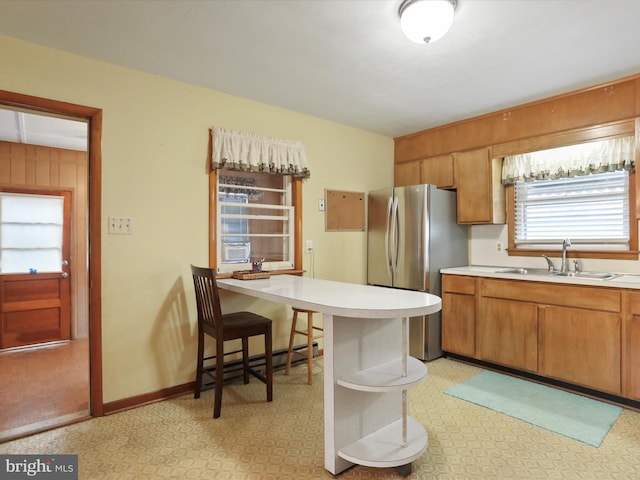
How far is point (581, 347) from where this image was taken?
9.01ft

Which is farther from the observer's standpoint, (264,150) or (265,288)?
(264,150)

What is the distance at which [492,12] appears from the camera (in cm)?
195

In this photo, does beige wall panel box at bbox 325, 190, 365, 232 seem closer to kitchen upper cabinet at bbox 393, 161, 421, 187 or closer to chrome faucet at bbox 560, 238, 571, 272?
kitchen upper cabinet at bbox 393, 161, 421, 187

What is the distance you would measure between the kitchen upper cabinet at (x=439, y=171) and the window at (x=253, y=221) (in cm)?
156

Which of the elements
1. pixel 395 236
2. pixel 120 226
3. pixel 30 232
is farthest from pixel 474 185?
pixel 30 232

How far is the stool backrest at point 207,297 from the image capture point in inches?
93.0

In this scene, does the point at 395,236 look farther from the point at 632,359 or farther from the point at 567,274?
the point at 632,359

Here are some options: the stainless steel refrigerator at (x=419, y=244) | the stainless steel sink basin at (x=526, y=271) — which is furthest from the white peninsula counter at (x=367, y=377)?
the stainless steel sink basin at (x=526, y=271)

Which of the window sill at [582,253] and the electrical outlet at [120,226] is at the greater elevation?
the electrical outlet at [120,226]

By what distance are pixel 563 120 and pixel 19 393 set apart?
4.91 metres

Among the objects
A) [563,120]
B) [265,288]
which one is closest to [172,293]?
[265,288]

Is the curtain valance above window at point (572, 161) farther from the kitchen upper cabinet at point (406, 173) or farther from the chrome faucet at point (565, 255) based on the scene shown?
the kitchen upper cabinet at point (406, 173)

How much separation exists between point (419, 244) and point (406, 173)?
3.71 feet

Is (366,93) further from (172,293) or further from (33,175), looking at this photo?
(33,175)
